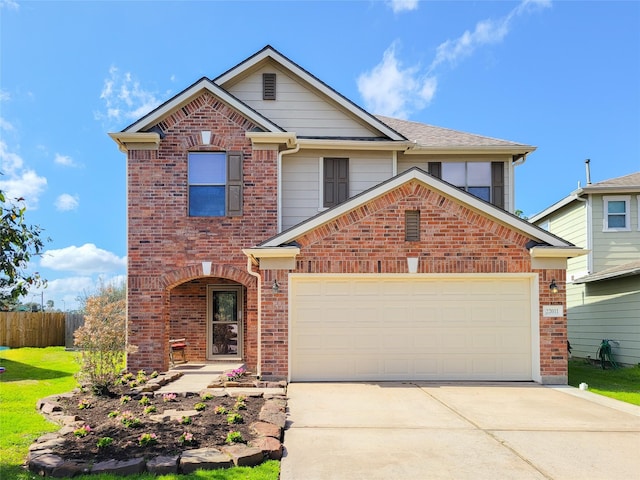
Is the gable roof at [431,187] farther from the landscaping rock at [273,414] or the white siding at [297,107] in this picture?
the white siding at [297,107]

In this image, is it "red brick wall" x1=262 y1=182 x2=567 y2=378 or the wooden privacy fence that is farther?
the wooden privacy fence

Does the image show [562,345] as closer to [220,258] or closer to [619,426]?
[619,426]

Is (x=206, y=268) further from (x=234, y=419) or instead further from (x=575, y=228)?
(x=575, y=228)

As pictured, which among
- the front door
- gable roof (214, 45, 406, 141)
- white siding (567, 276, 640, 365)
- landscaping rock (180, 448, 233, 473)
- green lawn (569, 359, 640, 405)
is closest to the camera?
landscaping rock (180, 448, 233, 473)

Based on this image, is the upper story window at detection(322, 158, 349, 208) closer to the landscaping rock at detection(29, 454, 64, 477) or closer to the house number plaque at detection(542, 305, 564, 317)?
the house number plaque at detection(542, 305, 564, 317)

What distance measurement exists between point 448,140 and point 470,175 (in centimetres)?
122

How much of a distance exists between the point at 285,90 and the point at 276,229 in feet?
14.7

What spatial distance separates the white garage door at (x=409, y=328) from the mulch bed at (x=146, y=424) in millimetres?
2640

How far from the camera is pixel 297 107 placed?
1488cm

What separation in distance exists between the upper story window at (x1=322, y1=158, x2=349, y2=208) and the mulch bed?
6.79 meters

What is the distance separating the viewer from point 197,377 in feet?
38.8

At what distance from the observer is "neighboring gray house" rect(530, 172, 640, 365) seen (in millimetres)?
15195

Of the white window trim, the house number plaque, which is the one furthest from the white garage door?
the white window trim

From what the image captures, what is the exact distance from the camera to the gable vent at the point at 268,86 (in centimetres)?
1488
